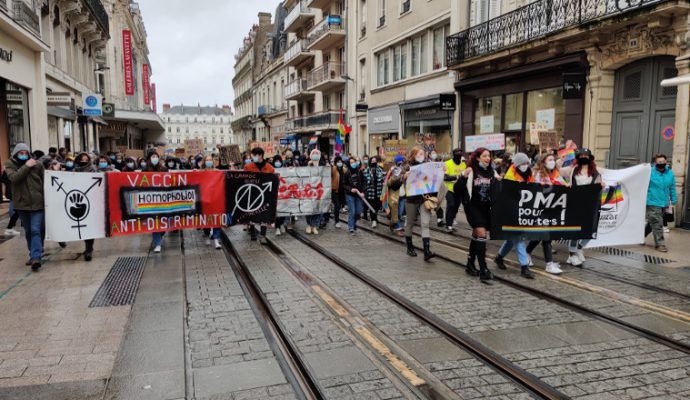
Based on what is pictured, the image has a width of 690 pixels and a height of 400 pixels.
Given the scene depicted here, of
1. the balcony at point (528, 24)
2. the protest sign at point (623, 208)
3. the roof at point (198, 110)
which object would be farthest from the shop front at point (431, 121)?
the roof at point (198, 110)

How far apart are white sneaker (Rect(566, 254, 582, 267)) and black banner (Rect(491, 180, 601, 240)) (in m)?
0.45

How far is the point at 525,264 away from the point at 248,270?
165 inches

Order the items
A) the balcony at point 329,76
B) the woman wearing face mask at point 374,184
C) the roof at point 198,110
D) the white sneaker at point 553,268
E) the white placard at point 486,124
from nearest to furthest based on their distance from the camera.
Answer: the white sneaker at point 553,268 → the woman wearing face mask at point 374,184 → the white placard at point 486,124 → the balcony at point 329,76 → the roof at point 198,110

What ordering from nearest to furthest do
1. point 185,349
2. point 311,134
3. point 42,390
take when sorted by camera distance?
point 42,390 < point 185,349 < point 311,134

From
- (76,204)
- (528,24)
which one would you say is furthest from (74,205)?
(528,24)

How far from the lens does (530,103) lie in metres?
16.9

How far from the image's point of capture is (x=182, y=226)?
9.53m

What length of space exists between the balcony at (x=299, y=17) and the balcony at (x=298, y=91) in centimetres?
529

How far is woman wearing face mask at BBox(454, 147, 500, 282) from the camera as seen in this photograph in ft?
23.8

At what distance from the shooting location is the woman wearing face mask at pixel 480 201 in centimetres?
724

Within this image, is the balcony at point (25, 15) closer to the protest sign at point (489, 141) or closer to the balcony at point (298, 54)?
A: the protest sign at point (489, 141)

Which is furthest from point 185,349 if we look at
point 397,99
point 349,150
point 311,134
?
point 311,134

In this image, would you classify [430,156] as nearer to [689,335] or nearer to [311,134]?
[689,335]

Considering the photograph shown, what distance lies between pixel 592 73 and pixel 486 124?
573 centimetres
